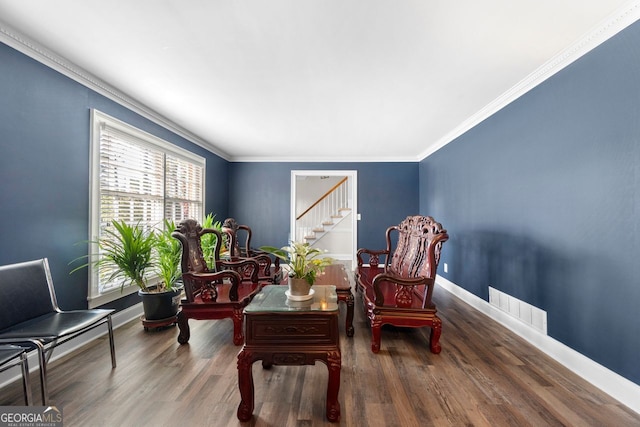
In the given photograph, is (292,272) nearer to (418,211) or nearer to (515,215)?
(515,215)

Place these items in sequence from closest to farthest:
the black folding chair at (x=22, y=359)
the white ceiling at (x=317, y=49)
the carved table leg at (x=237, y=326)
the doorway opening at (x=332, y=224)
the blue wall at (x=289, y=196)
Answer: the black folding chair at (x=22, y=359)
the white ceiling at (x=317, y=49)
the carved table leg at (x=237, y=326)
the blue wall at (x=289, y=196)
the doorway opening at (x=332, y=224)

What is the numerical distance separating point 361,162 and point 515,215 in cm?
339

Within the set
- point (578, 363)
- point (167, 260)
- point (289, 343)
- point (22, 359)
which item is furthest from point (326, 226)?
→ point (22, 359)

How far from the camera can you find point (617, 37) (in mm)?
1728

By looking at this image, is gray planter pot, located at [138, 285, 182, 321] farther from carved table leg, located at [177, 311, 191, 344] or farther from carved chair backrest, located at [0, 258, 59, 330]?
carved chair backrest, located at [0, 258, 59, 330]

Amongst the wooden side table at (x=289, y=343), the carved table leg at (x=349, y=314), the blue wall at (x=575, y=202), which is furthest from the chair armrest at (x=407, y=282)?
the blue wall at (x=575, y=202)

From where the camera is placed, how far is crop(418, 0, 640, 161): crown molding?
5.37 ft

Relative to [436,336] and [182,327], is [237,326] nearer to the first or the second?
[182,327]

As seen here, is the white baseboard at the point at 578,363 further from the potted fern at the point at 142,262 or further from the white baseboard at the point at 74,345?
the white baseboard at the point at 74,345

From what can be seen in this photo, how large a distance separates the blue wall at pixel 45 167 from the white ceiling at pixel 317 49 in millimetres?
235

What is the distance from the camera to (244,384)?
4.89ft

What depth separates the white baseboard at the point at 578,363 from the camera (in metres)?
1.63

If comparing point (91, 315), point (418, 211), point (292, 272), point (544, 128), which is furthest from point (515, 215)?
point (91, 315)

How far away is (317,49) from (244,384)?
8.01ft
